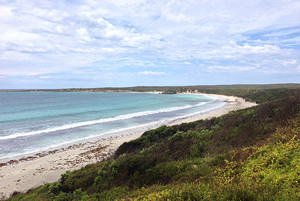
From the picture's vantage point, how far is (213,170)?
5.70m

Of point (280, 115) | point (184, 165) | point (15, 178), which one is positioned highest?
point (280, 115)

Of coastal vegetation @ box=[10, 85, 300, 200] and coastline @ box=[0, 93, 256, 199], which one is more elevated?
coastal vegetation @ box=[10, 85, 300, 200]

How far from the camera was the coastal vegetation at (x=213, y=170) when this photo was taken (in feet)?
12.9

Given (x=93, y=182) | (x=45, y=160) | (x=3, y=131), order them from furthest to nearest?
(x=3, y=131), (x=45, y=160), (x=93, y=182)

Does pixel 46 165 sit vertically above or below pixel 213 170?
below

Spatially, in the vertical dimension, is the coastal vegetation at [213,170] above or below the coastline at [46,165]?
above

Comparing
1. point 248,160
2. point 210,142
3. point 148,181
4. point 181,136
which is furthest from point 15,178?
point 248,160

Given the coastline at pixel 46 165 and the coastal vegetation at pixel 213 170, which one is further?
the coastline at pixel 46 165

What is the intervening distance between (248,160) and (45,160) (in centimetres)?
1518

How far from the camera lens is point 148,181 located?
6.64 m

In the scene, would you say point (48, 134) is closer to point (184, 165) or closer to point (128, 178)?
point (128, 178)

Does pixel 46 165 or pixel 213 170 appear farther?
pixel 46 165

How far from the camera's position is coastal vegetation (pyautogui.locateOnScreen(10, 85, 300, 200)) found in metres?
3.93

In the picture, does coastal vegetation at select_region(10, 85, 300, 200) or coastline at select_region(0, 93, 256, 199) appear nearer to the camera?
coastal vegetation at select_region(10, 85, 300, 200)
